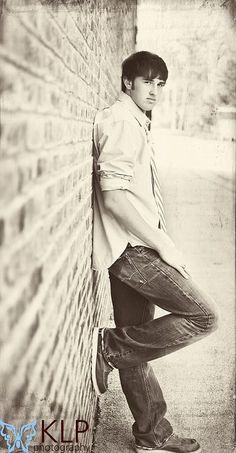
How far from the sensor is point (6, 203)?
1.23 m

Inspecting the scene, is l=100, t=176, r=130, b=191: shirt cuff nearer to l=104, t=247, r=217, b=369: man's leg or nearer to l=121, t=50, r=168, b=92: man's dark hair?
l=104, t=247, r=217, b=369: man's leg

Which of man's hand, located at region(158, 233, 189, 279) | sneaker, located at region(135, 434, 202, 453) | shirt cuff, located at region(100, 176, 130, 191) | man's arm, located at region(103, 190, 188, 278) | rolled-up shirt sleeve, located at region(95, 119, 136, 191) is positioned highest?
rolled-up shirt sleeve, located at region(95, 119, 136, 191)

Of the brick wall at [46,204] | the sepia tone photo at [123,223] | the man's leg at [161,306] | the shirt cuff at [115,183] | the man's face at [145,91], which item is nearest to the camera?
the brick wall at [46,204]

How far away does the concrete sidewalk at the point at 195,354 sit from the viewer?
112 inches

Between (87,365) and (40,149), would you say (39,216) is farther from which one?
(87,365)

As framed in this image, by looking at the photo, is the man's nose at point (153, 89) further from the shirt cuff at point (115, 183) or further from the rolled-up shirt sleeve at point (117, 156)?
the shirt cuff at point (115, 183)

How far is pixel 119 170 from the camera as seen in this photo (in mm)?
2418

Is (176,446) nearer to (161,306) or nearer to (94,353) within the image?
(94,353)

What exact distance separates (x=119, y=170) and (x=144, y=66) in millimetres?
554

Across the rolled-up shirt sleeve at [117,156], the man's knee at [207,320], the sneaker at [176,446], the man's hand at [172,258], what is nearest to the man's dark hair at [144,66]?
the rolled-up shirt sleeve at [117,156]

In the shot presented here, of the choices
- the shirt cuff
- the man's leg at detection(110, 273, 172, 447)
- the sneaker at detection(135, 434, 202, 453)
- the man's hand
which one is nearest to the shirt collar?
the shirt cuff

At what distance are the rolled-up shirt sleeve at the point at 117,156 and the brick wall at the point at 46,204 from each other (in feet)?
0.29

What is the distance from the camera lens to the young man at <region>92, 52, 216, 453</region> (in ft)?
8.11

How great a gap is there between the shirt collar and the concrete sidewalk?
0.75 feet
